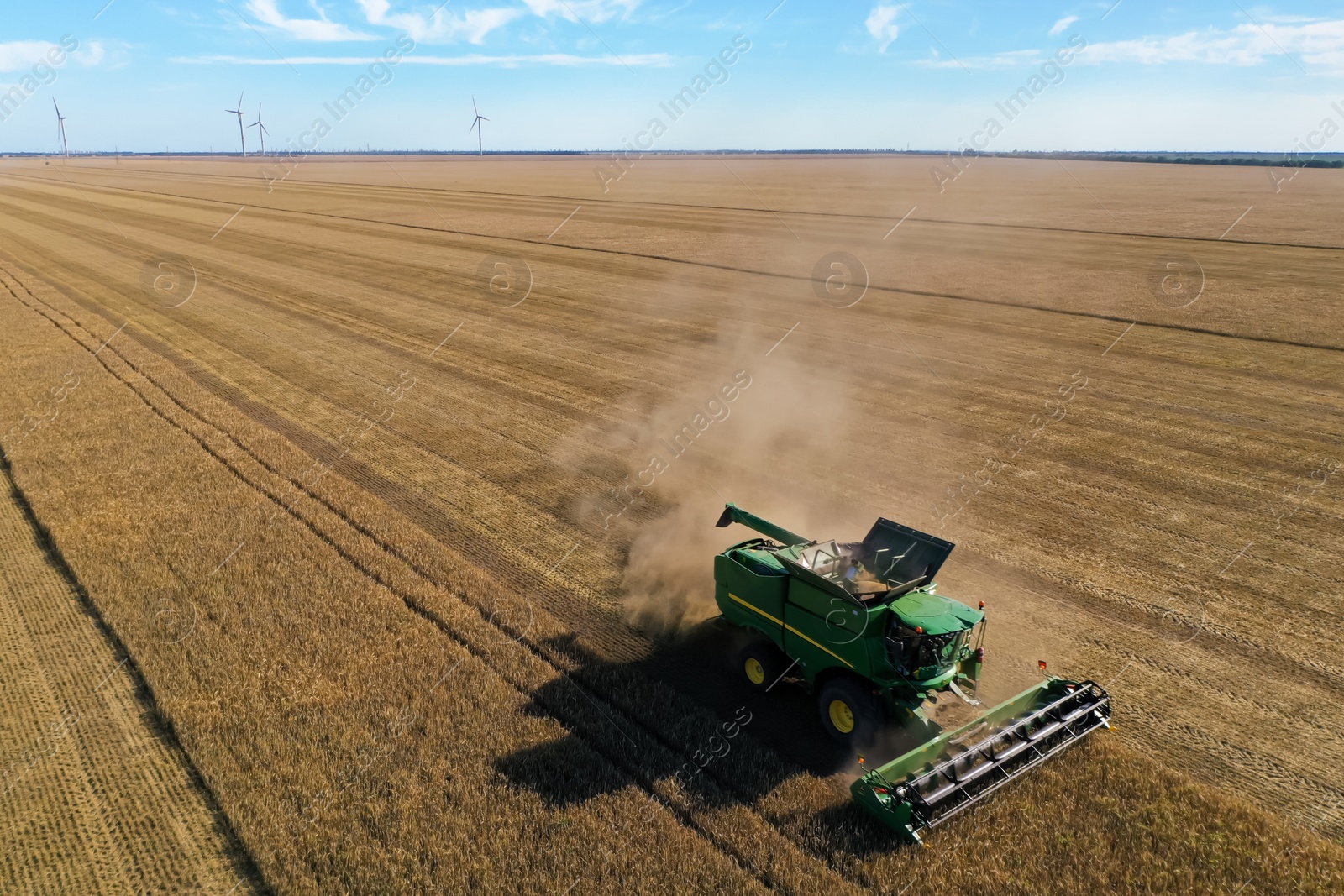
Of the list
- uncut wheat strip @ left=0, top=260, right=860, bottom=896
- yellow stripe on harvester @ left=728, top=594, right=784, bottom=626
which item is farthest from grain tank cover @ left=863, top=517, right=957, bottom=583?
uncut wheat strip @ left=0, top=260, right=860, bottom=896

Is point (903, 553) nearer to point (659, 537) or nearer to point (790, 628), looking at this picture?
point (790, 628)

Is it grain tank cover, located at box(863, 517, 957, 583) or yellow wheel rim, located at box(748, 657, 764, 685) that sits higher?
grain tank cover, located at box(863, 517, 957, 583)

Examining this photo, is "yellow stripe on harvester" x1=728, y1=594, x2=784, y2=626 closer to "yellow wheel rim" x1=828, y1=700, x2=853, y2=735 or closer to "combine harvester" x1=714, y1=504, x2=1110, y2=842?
"combine harvester" x1=714, y1=504, x2=1110, y2=842

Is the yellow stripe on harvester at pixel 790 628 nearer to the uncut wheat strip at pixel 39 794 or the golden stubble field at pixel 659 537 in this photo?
the golden stubble field at pixel 659 537

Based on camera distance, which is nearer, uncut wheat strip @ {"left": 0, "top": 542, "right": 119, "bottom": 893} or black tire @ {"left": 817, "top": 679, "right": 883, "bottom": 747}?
uncut wheat strip @ {"left": 0, "top": 542, "right": 119, "bottom": 893}

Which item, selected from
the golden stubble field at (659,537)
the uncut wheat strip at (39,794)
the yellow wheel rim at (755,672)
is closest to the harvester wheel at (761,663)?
the yellow wheel rim at (755,672)

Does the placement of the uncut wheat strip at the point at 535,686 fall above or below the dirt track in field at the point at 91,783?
above

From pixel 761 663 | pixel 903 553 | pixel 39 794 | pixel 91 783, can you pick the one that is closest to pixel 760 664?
pixel 761 663
